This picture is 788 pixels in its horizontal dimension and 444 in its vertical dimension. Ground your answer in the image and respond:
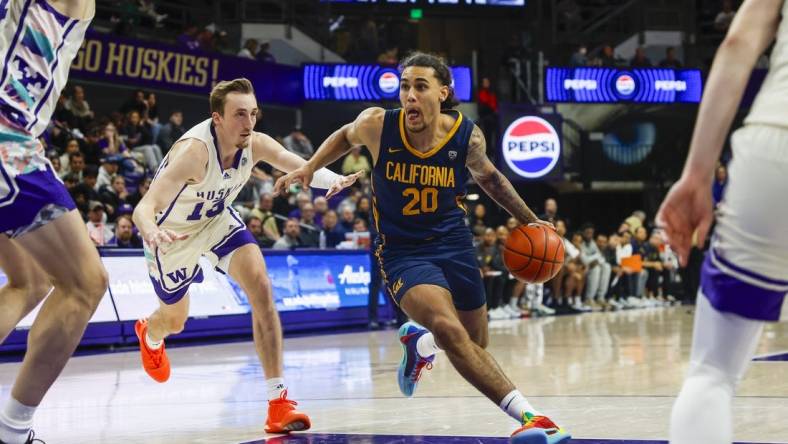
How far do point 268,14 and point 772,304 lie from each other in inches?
804

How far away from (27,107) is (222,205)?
2371 millimetres

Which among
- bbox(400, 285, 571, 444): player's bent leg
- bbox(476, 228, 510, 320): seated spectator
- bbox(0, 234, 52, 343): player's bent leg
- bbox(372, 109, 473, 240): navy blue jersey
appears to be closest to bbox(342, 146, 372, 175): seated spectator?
bbox(476, 228, 510, 320): seated spectator

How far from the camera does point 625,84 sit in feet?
76.0

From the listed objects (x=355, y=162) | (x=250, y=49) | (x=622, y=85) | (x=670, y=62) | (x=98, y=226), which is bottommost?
(x=98, y=226)

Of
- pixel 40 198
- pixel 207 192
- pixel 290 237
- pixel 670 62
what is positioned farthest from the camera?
pixel 670 62

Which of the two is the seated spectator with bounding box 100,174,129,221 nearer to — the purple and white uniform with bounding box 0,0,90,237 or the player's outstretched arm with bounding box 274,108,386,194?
the player's outstretched arm with bounding box 274,108,386,194

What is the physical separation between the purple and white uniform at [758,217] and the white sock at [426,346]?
322 cm

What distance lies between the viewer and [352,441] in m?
4.79

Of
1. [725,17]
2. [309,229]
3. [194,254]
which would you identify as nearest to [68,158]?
[309,229]

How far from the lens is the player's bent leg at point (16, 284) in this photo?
4.05m

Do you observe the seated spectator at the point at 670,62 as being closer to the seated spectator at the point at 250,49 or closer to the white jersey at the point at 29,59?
the seated spectator at the point at 250,49

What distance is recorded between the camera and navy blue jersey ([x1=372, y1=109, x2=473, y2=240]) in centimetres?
523

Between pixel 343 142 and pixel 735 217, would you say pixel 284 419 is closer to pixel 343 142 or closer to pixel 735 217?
pixel 343 142

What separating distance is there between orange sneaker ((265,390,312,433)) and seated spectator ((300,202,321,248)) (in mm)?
8278
